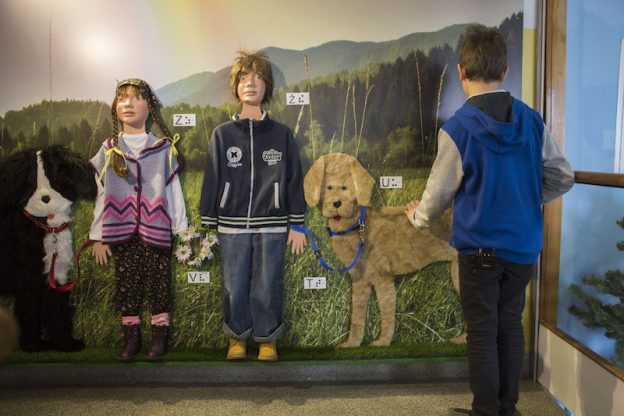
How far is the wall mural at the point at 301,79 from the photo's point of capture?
97.0 inches

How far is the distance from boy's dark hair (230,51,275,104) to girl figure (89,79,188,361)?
43 centimetres

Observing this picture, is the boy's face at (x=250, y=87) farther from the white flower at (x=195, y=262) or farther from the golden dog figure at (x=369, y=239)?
the white flower at (x=195, y=262)

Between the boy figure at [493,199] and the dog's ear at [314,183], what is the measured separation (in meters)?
0.72

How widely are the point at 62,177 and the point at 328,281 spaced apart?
1.51 meters

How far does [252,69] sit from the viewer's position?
7.84ft

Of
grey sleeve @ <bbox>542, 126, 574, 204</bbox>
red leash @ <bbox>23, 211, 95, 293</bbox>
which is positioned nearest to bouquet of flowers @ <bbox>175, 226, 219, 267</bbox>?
red leash @ <bbox>23, 211, 95, 293</bbox>

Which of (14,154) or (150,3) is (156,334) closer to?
(14,154)

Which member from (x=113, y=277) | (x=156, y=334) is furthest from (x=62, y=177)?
(x=156, y=334)

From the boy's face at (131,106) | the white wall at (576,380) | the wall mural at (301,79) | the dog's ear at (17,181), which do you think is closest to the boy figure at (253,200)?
the wall mural at (301,79)

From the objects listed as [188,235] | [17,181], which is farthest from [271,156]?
[17,181]

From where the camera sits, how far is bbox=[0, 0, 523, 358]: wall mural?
97.0 inches

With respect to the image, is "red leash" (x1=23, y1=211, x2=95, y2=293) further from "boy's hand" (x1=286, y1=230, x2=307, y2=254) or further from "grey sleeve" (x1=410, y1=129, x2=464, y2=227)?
"grey sleeve" (x1=410, y1=129, x2=464, y2=227)

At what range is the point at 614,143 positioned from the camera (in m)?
2.07

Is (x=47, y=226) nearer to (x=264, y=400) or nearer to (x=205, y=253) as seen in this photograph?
(x=205, y=253)
